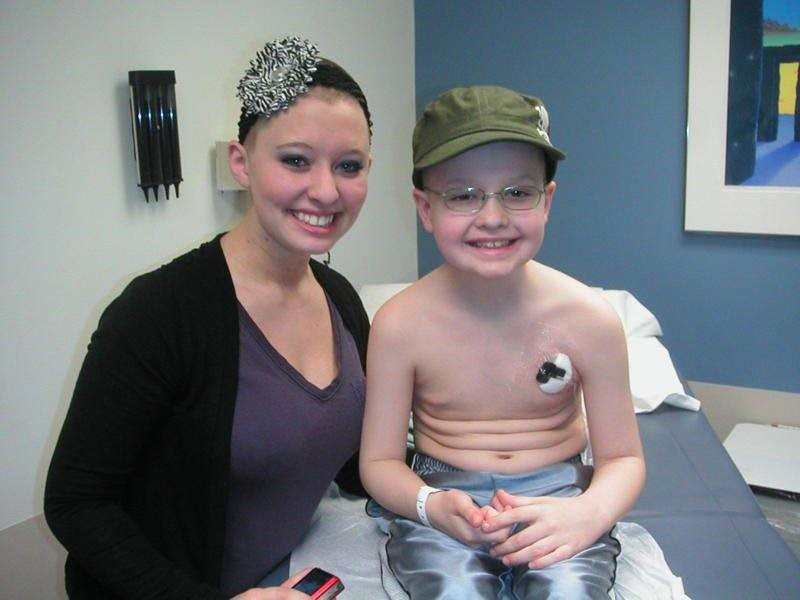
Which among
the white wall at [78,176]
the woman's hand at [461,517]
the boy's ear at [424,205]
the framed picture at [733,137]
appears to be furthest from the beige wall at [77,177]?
the framed picture at [733,137]

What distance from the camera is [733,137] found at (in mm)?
2102

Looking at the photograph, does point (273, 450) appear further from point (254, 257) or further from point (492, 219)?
point (492, 219)

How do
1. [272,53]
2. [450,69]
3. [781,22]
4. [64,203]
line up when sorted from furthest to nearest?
[450,69] < [781,22] < [64,203] < [272,53]

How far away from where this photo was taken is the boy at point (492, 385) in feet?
3.08

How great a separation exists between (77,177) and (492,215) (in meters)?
0.89

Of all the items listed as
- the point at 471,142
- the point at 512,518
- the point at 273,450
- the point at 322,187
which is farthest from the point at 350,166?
the point at 512,518

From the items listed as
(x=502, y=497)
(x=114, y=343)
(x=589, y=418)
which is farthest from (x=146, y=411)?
(x=589, y=418)

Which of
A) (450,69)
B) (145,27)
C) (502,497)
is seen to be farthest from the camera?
(450,69)

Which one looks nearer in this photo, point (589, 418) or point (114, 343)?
point (114, 343)

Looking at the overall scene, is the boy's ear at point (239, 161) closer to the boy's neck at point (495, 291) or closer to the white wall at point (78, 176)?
the boy's neck at point (495, 291)

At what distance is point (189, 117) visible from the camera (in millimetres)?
1661

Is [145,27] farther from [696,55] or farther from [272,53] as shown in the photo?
[696,55]

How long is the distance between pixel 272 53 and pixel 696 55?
154cm

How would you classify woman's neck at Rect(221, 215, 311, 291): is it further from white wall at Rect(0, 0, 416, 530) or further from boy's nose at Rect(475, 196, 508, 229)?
white wall at Rect(0, 0, 416, 530)
